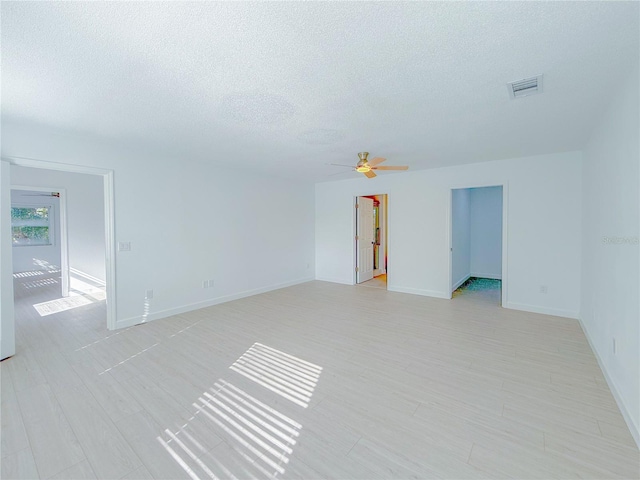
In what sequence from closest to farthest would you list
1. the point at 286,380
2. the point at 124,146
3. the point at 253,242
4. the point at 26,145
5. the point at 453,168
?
the point at 286,380 → the point at 26,145 → the point at 124,146 → the point at 453,168 → the point at 253,242

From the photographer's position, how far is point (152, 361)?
108 inches

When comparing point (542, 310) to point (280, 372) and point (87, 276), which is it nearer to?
point (280, 372)

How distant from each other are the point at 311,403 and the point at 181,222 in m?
3.44

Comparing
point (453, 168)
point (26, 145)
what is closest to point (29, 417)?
point (26, 145)

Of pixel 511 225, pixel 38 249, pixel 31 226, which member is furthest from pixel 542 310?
pixel 31 226

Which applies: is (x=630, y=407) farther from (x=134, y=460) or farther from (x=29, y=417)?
(x=29, y=417)

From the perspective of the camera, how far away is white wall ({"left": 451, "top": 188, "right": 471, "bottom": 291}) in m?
5.43

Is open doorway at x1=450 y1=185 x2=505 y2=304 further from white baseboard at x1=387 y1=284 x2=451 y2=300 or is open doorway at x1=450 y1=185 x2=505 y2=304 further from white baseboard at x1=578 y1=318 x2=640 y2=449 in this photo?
white baseboard at x1=578 y1=318 x2=640 y2=449

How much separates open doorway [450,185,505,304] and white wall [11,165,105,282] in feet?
26.2

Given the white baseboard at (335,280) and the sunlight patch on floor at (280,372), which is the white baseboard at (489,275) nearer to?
the white baseboard at (335,280)

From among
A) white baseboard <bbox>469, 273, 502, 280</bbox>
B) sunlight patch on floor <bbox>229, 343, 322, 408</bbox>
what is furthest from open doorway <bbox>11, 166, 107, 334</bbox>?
white baseboard <bbox>469, 273, 502, 280</bbox>

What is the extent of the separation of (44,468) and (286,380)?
153cm

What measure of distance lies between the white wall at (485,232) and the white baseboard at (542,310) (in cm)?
286

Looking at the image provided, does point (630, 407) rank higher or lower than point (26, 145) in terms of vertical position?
lower
